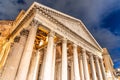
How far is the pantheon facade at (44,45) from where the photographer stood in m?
9.66

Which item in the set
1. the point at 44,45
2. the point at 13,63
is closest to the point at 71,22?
the point at 44,45

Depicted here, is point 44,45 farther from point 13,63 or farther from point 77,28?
point 13,63

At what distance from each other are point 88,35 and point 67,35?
14.4ft

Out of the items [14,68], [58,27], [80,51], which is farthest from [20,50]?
[80,51]

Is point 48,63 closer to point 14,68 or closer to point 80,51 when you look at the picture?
point 14,68

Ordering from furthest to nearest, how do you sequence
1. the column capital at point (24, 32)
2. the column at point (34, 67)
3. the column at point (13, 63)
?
1. the column at point (34, 67)
2. the column capital at point (24, 32)
3. the column at point (13, 63)

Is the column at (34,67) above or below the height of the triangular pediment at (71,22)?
below

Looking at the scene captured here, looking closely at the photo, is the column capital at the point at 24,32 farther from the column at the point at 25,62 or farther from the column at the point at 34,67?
the column at the point at 34,67

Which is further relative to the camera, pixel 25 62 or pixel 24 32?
pixel 24 32

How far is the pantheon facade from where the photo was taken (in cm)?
966

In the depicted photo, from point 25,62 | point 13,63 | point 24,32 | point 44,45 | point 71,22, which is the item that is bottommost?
point 25,62

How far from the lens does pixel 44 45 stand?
15547mm

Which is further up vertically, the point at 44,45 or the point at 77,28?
the point at 77,28

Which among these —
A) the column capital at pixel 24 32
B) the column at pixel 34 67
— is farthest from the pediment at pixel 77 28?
the column at pixel 34 67
